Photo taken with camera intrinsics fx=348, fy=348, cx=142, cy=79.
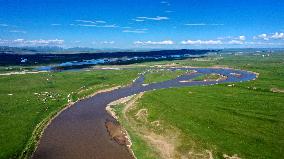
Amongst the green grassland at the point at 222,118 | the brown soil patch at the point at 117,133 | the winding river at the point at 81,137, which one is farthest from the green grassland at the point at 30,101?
the green grassland at the point at 222,118

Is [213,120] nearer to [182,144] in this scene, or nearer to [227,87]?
[182,144]

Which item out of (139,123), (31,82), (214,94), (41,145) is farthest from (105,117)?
(31,82)

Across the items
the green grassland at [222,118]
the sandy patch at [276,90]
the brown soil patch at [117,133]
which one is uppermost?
the sandy patch at [276,90]

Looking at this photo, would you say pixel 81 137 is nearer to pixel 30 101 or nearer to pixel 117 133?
pixel 117 133

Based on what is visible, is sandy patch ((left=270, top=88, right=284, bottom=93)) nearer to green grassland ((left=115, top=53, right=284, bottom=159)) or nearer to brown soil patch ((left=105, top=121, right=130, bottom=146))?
green grassland ((left=115, top=53, right=284, bottom=159))

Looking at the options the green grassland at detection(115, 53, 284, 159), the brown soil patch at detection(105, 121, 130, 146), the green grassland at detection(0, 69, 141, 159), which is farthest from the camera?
the brown soil patch at detection(105, 121, 130, 146)

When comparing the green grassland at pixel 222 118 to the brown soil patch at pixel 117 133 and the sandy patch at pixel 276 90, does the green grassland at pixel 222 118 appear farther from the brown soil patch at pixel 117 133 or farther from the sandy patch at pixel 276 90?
the brown soil patch at pixel 117 133

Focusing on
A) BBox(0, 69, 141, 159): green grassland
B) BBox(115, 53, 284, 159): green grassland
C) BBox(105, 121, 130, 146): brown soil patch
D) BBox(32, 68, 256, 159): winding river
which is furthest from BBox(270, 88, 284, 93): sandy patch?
BBox(105, 121, 130, 146): brown soil patch
